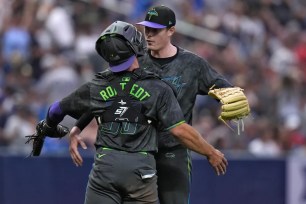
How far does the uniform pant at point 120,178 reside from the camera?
670 centimetres

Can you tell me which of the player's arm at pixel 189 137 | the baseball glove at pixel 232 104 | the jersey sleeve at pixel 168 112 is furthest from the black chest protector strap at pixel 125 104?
the baseball glove at pixel 232 104

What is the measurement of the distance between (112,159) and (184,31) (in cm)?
1015

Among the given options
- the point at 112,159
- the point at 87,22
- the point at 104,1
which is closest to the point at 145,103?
the point at 112,159

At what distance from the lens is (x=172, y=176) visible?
7.68 metres

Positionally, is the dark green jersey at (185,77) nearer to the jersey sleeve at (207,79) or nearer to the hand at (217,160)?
the jersey sleeve at (207,79)

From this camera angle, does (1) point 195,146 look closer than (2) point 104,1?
Yes

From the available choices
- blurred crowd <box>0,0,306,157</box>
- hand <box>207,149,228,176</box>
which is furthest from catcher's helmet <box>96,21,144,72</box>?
blurred crowd <box>0,0,306,157</box>

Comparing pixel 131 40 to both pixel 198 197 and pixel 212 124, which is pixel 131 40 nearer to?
pixel 198 197

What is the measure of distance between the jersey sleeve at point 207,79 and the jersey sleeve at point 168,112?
39.0 inches

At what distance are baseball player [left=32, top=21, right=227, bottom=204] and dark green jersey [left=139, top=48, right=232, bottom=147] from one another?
0.88m

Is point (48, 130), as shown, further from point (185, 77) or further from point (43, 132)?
point (185, 77)

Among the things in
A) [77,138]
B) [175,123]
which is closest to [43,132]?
[77,138]

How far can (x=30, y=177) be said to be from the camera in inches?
443

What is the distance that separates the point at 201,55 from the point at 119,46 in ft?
29.6
